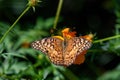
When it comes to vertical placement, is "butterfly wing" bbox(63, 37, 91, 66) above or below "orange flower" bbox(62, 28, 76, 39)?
below

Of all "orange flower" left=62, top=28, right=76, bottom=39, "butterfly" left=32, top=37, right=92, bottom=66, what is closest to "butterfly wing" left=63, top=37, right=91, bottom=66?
"butterfly" left=32, top=37, right=92, bottom=66

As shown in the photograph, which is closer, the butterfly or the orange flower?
the butterfly

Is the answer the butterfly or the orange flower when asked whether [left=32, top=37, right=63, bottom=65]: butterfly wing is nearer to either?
the butterfly

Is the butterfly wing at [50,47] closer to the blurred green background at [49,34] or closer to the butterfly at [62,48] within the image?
the butterfly at [62,48]

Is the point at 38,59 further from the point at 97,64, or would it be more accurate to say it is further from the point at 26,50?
the point at 97,64

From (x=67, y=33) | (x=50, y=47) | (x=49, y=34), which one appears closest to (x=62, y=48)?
(x=50, y=47)

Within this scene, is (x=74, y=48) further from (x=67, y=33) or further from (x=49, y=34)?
(x=49, y=34)
